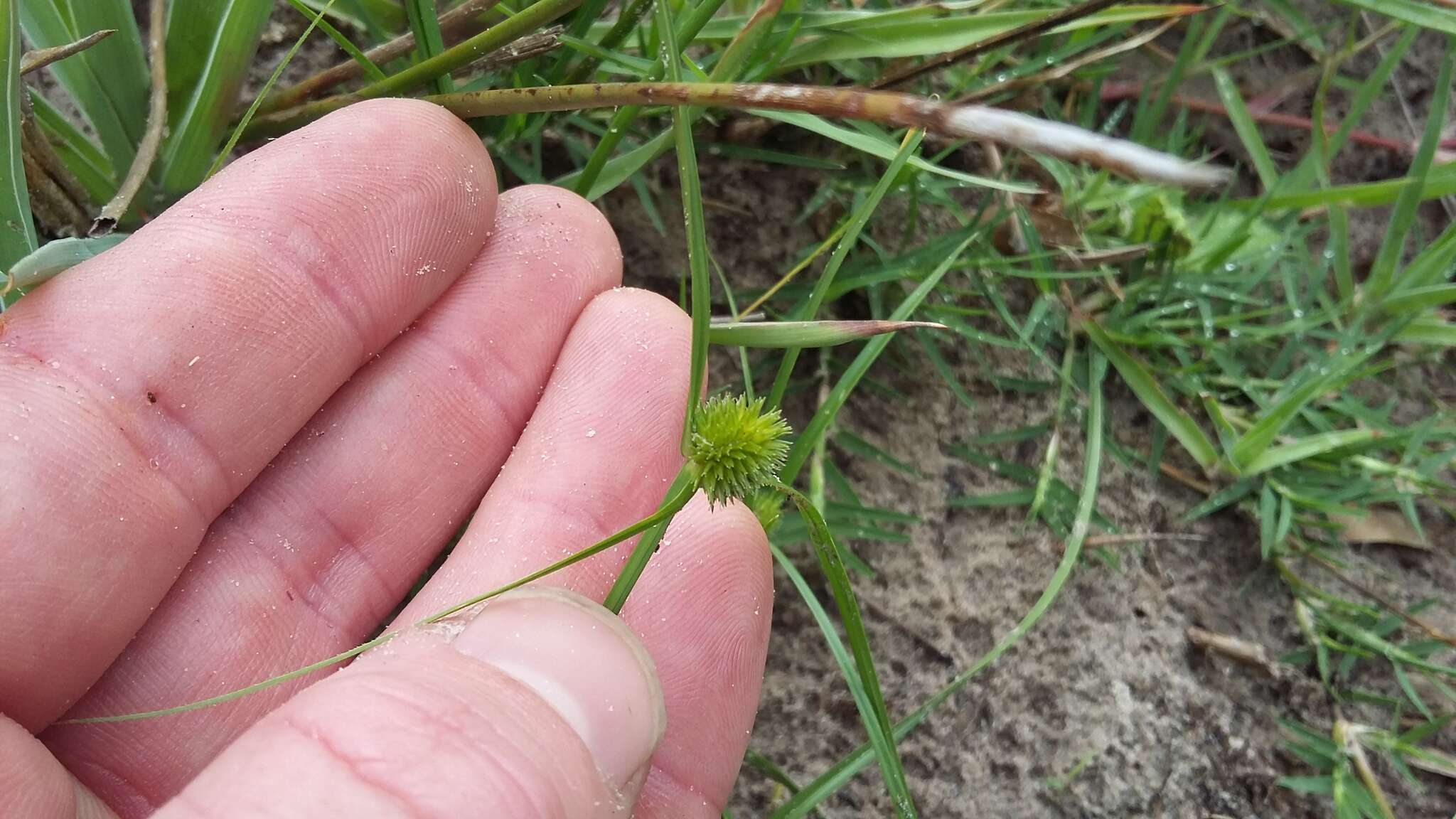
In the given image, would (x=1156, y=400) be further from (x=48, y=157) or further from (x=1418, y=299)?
(x=48, y=157)

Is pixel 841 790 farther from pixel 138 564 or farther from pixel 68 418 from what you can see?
pixel 68 418

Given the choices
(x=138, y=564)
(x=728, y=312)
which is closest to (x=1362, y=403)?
(x=728, y=312)

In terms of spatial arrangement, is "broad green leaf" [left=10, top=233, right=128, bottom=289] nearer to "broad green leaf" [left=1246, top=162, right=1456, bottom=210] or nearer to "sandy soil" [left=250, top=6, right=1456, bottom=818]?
"sandy soil" [left=250, top=6, right=1456, bottom=818]

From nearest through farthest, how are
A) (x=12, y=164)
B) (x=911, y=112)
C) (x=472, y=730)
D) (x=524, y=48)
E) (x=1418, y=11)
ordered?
1. (x=911, y=112)
2. (x=472, y=730)
3. (x=12, y=164)
4. (x=524, y=48)
5. (x=1418, y=11)

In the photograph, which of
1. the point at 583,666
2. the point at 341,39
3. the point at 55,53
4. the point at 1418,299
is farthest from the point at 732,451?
the point at 1418,299

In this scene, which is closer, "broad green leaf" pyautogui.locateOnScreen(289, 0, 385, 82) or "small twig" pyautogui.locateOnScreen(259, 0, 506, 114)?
"broad green leaf" pyautogui.locateOnScreen(289, 0, 385, 82)

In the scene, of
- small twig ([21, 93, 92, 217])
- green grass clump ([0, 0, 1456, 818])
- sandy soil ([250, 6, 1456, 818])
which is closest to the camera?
small twig ([21, 93, 92, 217])

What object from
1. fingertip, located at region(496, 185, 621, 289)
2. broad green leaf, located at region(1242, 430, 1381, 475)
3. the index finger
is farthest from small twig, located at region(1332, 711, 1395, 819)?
the index finger
